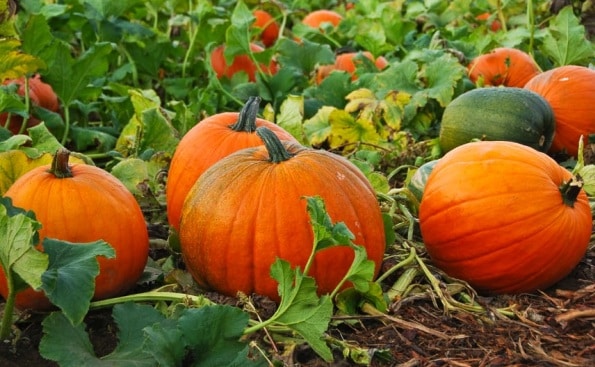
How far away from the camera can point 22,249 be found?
242 centimetres

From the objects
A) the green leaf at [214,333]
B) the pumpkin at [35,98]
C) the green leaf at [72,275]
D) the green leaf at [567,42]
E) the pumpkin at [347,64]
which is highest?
the green leaf at [72,275]

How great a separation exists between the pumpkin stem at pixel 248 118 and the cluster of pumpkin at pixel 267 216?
1.28 ft

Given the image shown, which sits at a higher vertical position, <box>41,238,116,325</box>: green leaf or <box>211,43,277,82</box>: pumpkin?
<box>41,238,116,325</box>: green leaf

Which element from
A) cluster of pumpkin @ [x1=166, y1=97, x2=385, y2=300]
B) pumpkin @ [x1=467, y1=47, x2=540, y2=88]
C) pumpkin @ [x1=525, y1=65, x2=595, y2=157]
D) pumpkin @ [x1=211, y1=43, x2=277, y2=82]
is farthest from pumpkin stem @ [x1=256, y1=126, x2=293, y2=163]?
pumpkin @ [x1=211, y1=43, x2=277, y2=82]

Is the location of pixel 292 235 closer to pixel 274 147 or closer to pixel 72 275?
pixel 274 147

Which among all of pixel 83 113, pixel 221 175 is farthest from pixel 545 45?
pixel 221 175

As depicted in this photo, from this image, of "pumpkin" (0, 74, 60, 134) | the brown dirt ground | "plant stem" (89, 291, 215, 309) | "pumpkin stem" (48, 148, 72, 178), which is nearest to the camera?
the brown dirt ground

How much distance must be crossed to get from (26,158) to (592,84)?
2.63 metres

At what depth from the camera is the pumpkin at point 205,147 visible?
3430 millimetres

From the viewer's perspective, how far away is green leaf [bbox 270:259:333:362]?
253cm

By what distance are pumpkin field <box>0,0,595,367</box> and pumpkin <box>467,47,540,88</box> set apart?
1.78ft

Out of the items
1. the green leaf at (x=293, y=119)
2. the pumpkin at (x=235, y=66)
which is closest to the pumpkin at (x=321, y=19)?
the pumpkin at (x=235, y=66)

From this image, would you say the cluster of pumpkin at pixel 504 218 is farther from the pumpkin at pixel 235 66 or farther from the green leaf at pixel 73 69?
the pumpkin at pixel 235 66

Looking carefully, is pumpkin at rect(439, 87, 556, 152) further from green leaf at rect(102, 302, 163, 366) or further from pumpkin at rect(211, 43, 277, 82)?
green leaf at rect(102, 302, 163, 366)
